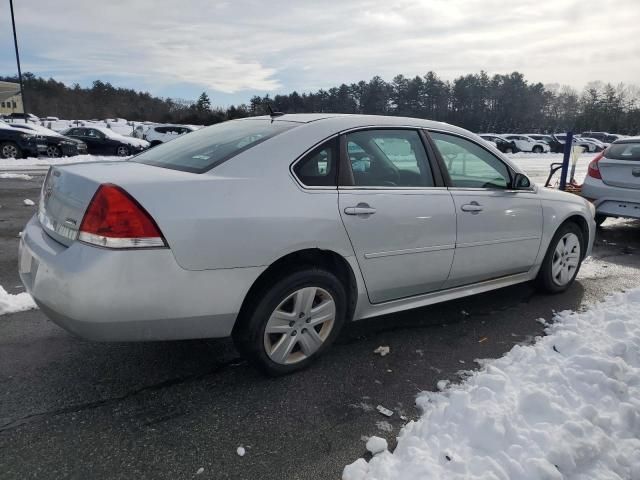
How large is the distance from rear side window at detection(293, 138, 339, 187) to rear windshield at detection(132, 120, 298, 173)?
27 centimetres

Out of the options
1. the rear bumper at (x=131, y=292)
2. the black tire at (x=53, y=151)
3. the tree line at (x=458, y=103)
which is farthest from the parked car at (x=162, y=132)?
the tree line at (x=458, y=103)

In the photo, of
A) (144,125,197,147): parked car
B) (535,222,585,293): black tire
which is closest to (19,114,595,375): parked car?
(535,222,585,293): black tire

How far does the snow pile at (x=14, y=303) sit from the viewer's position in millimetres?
3707

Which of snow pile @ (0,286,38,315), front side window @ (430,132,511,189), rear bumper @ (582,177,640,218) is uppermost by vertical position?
front side window @ (430,132,511,189)

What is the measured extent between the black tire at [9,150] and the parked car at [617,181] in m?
16.1

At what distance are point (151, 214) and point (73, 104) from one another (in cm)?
8513

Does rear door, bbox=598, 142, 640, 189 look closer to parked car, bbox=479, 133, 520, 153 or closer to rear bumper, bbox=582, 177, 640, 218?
rear bumper, bbox=582, 177, 640, 218

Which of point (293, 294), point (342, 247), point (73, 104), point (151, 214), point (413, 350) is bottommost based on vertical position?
point (413, 350)

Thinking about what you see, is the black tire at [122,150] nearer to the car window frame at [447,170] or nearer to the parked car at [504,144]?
the car window frame at [447,170]

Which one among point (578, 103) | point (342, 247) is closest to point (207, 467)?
point (342, 247)

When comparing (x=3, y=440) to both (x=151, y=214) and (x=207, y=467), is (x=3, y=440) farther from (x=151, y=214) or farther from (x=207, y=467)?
(x=151, y=214)

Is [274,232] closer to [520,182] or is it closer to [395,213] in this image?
[395,213]

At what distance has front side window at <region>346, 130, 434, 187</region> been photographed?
3092 mm

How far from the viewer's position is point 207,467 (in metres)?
2.15
